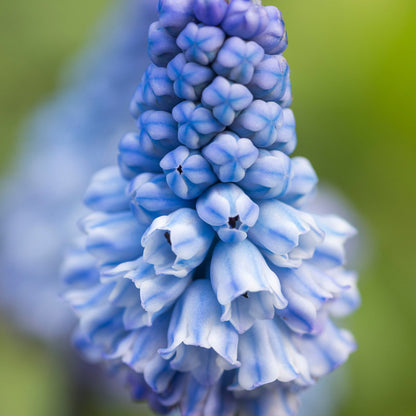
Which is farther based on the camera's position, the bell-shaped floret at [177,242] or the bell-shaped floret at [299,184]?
the bell-shaped floret at [299,184]

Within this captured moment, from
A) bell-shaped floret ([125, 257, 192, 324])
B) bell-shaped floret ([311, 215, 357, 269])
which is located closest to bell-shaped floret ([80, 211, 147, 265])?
bell-shaped floret ([125, 257, 192, 324])

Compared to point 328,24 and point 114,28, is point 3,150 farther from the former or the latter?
point 328,24

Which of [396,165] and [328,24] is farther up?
[328,24]

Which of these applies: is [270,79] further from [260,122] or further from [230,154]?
[230,154]

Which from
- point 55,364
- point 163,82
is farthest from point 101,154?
point 163,82

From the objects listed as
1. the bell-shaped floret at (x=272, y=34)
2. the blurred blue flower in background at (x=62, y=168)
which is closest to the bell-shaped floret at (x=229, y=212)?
the bell-shaped floret at (x=272, y=34)

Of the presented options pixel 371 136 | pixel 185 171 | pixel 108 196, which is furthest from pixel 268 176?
pixel 371 136

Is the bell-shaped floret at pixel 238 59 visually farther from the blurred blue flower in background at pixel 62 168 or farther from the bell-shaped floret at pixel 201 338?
the blurred blue flower in background at pixel 62 168
